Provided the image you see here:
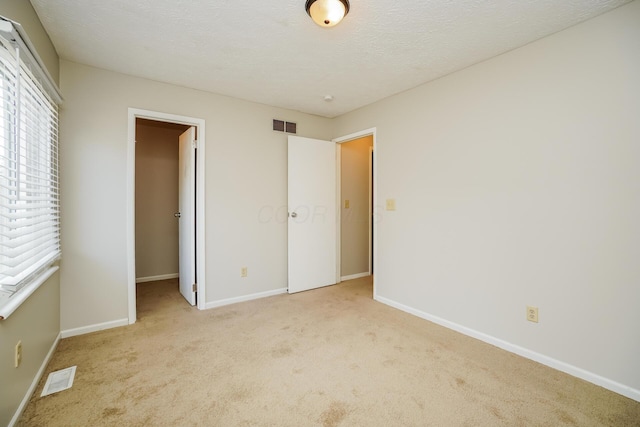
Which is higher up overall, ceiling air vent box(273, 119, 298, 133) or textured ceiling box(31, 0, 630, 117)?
textured ceiling box(31, 0, 630, 117)

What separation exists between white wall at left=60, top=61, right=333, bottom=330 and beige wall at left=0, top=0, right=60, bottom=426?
237 mm

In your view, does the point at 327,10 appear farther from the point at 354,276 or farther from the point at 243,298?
the point at 354,276

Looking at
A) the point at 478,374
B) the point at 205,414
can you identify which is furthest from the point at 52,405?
the point at 478,374

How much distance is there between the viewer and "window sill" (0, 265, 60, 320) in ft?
4.41

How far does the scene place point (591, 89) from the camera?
1.85 m

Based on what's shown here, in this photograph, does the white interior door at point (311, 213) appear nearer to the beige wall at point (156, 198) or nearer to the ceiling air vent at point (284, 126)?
the ceiling air vent at point (284, 126)

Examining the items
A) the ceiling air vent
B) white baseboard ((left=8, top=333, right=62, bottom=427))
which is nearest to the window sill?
white baseboard ((left=8, top=333, right=62, bottom=427))

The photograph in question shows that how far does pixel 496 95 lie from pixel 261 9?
1.93m

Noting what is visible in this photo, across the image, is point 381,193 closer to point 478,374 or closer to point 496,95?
point 496,95

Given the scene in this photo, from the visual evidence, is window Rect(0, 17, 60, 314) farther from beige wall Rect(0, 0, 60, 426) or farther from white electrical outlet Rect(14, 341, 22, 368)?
white electrical outlet Rect(14, 341, 22, 368)

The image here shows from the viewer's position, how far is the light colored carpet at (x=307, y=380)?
5.05ft

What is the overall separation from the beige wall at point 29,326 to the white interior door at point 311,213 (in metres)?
2.25

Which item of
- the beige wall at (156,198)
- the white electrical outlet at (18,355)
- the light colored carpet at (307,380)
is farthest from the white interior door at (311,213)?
the white electrical outlet at (18,355)

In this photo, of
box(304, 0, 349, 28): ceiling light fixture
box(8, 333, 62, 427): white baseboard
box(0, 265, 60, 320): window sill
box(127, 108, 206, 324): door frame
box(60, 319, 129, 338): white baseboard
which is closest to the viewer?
box(0, 265, 60, 320): window sill
